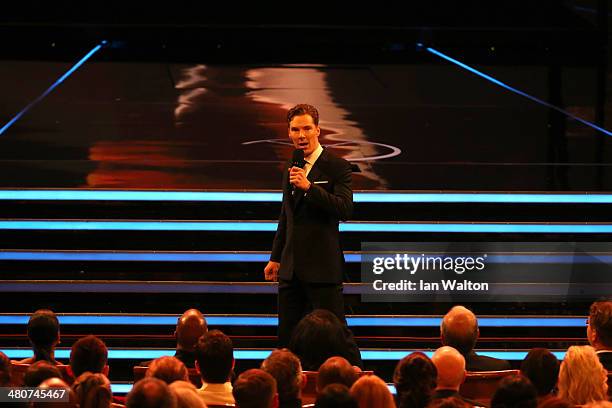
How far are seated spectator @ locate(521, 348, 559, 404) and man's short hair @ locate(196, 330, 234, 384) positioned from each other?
1.00m

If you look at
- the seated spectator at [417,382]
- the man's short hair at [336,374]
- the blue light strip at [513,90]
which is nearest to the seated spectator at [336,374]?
the man's short hair at [336,374]

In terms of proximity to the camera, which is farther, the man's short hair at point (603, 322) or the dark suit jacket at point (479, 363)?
the dark suit jacket at point (479, 363)

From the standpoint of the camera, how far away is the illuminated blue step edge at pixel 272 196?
644 cm

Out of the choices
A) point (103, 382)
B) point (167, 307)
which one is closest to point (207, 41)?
point (167, 307)

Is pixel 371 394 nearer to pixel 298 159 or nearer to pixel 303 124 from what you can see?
pixel 298 159

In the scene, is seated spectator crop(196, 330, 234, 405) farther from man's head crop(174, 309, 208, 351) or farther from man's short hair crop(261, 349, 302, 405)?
man's head crop(174, 309, 208, 351)

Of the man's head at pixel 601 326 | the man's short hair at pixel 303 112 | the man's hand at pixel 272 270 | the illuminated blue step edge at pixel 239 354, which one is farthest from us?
the illuminated blue step edge at pixel 239 354

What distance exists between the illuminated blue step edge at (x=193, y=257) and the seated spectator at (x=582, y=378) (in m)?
Answer: 2.47

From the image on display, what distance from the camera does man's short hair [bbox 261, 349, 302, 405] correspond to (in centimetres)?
369

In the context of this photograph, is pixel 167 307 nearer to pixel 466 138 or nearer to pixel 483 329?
pixel 483 329

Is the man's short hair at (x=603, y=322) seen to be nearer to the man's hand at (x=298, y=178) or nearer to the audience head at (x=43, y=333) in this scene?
the man's hand at (x=298, y=178)

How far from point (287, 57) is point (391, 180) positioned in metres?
6.85

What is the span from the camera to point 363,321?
6.15m

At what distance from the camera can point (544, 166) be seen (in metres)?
7.42
